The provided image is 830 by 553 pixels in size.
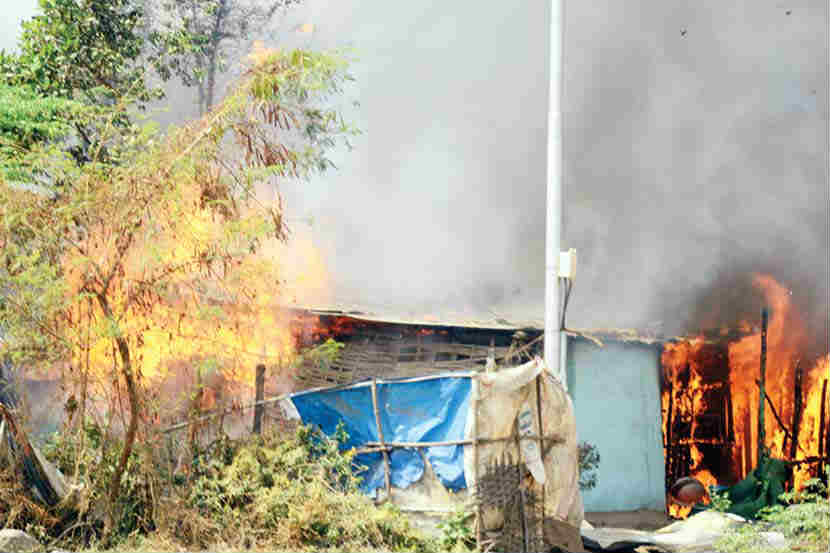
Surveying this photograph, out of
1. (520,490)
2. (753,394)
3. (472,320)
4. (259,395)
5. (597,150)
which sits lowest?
(753,394)

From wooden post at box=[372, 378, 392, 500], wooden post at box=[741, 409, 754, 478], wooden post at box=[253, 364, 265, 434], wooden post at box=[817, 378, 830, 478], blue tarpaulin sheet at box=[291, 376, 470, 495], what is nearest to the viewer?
blue tarpaulin sheet at box=[291, 376, 470, 495]

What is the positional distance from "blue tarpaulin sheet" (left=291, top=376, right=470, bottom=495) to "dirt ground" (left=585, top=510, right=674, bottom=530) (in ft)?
20.3

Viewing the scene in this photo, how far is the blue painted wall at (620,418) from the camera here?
16.5 metres

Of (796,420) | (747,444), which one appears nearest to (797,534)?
(796,420)

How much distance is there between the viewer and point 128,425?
10.1 meters

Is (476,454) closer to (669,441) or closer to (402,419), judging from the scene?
(402,419)

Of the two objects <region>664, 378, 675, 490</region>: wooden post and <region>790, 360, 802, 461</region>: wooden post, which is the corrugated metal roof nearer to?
<region>664, 378, 675, 490</region>: wooden post

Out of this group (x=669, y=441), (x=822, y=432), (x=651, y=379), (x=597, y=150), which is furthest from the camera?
(x=597, y=150)

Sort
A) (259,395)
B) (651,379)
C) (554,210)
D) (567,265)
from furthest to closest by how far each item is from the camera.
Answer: (651,379)
(259,395)
(554,210)
(567,265)

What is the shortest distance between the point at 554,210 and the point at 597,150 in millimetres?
12178

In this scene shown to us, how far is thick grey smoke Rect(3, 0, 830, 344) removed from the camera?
2158 cm

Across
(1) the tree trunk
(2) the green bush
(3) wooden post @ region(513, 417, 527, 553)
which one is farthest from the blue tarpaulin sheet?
(2) the green bush

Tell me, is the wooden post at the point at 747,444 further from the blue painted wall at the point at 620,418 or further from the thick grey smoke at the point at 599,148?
the blue painted wall at the point at 620,418

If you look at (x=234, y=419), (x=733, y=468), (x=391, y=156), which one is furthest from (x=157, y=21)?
(x=733, y=468)
